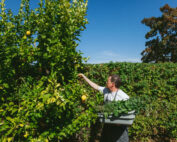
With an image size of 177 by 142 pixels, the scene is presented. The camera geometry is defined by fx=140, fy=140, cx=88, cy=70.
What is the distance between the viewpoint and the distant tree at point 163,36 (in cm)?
1664

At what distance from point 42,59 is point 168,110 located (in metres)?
3.19

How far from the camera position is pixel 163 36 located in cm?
1736

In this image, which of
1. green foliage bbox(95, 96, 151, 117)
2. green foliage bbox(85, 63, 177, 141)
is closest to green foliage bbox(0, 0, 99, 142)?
green foliage bbox(95, 96, 151, 117)

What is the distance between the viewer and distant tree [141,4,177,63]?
54.6ft

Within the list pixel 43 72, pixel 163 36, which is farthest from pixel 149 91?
pixel 163 36

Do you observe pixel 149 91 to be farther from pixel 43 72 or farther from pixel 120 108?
pixel 43 72

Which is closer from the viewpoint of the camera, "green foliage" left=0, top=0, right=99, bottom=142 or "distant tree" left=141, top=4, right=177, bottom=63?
"green foliage" left=0, top=0, right=99, bottom=142

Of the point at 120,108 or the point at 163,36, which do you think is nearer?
the point at 120,108

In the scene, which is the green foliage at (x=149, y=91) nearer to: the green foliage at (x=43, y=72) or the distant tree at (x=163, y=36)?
the green foliage at (x=43, y=72)

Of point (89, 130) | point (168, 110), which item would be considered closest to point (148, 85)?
point (168, 110)

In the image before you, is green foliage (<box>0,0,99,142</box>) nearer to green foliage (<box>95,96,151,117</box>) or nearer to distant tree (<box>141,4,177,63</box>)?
green foliage (<box>95,96,151,117</box>)

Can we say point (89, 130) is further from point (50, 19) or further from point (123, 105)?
point (50, 19)

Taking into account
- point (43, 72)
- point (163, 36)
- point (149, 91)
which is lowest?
point (149, 91)

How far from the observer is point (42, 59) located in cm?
203
